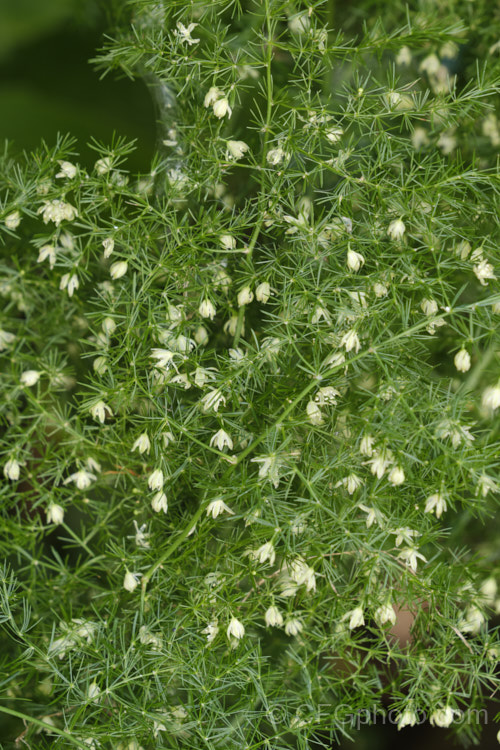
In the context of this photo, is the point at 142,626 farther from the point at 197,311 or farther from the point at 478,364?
the point at 478,364

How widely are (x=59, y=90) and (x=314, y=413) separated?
938 millimetres

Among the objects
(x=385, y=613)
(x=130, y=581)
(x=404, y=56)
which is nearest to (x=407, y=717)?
(x=385, y=613)

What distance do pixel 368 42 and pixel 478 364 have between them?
1.65ft

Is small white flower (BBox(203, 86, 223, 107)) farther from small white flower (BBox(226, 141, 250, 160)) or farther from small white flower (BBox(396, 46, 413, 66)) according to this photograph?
small white flower (BBox(396, 46, 413, 66))

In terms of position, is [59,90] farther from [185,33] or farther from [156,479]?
[156,479]

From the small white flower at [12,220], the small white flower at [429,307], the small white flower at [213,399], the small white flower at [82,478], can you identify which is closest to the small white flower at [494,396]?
the small white flower at [429,307]

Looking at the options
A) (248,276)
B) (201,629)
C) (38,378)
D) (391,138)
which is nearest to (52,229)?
(38,378)

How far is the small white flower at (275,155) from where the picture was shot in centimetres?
78

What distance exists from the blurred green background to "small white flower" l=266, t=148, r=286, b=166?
50 cm

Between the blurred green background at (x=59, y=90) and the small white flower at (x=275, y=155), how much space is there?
1.64 feet

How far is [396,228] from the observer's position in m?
0.78

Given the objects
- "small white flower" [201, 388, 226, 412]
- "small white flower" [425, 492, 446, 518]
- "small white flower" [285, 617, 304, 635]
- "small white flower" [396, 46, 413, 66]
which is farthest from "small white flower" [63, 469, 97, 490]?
"small white flower" [396, 46, 413, 66]

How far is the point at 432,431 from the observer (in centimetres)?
82

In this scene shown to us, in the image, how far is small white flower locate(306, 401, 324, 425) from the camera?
778mm
